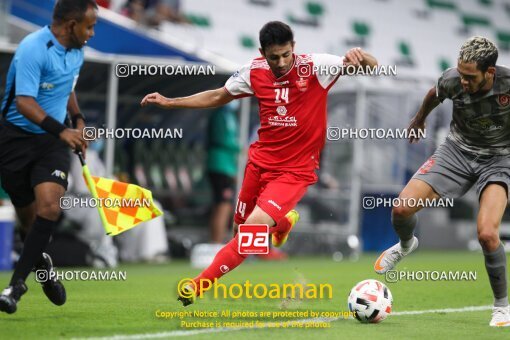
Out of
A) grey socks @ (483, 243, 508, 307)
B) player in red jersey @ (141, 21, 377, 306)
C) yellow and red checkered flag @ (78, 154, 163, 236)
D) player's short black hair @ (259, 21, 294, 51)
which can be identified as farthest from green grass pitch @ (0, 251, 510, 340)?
player's short black hair @ (259, 21, 294, 51)

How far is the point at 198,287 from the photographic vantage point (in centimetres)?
669

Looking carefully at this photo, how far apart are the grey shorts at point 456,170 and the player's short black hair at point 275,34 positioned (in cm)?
140

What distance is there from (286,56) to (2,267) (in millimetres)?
5899

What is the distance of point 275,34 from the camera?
6.73 meters

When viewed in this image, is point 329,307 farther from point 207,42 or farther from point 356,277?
point 207,42

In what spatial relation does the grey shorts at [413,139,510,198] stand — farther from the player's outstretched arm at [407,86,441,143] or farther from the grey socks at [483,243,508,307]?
the grey socks at [483,243,508,307]

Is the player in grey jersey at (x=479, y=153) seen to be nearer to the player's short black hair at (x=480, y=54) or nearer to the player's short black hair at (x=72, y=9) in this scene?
the player's short black hair at (x=480, y=54)

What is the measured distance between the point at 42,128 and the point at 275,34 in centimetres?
170

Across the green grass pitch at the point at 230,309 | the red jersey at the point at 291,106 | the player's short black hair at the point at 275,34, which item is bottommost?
the green grass pitch at the point at 230,309

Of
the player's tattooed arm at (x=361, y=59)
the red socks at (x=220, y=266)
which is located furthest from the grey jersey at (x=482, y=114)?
the red socks at (x=220, y=266)

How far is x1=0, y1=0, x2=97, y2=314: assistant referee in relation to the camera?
21.4 feet

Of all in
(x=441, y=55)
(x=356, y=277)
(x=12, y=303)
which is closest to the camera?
(x=12, y=303)

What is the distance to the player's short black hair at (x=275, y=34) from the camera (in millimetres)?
6730

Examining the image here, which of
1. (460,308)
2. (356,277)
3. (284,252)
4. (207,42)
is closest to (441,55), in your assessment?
(207,42)
